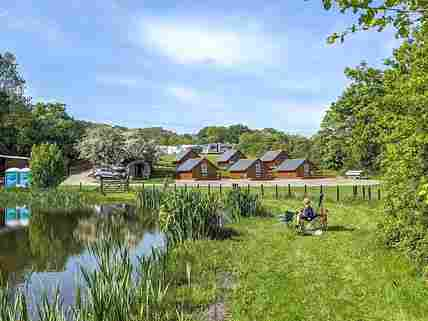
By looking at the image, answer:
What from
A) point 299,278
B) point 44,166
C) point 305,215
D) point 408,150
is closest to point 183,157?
point 44,166

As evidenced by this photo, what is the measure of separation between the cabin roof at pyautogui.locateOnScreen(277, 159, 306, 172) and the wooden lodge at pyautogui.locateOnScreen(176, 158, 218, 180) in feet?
29.3

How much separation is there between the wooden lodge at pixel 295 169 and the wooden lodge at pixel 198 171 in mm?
8995

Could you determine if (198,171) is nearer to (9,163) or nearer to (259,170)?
(259,170)

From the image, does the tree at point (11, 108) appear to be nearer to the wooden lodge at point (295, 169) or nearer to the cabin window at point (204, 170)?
the cabin window at point (204, 170)

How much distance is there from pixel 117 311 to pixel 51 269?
236 inches

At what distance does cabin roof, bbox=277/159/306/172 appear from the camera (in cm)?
5644

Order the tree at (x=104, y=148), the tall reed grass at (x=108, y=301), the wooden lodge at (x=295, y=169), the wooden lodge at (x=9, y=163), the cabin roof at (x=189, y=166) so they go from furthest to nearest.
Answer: the wooden lodge at (x=295, y=169) → the cabin roof at (x=189, y=166) → the tree at (x=104, y=148) → the wooden lodge at (x=9, y=163) → the tall reed grass at (x=108, y=301)

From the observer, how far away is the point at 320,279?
8141 mm

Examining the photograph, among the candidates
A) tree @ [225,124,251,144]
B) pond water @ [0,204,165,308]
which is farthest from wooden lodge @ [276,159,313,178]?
tree @ [225,124,251,144]

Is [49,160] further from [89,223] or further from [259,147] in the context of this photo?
[259,147]

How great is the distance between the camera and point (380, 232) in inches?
416

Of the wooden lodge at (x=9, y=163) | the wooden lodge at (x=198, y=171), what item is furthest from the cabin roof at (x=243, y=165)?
the wooden lodge at (x=9, y=163)

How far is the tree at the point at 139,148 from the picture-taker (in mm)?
50938

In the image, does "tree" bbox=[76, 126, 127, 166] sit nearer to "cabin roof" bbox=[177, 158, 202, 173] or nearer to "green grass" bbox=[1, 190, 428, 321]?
"cabin roof" bbox=[177, 158, 202, 173]
